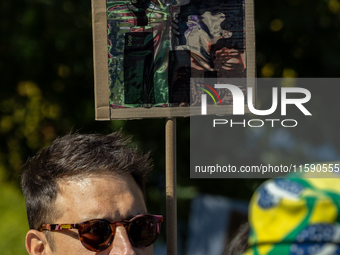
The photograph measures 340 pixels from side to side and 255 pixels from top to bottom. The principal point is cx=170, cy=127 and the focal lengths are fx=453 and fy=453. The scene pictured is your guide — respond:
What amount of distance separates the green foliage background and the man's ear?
1.01m

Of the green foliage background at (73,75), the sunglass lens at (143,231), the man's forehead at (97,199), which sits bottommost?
the sunglass lens at (143,231)

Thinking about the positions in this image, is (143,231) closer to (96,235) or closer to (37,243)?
(96,235)

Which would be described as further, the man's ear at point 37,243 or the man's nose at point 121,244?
the man's ear at point 37,243

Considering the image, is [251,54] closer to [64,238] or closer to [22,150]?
[64,238]

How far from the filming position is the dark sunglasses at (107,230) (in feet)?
5.40

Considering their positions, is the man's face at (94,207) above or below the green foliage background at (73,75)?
below

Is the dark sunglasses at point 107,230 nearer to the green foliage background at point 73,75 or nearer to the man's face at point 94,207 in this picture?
the man's face at point 94,207

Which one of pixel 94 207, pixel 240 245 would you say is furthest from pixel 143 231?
pixel 240 245

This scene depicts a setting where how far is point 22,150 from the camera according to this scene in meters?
2.83

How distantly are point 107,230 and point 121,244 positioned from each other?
0.25 feet

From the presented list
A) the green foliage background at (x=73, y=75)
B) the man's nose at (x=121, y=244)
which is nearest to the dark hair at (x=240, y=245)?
the man's nose at (x=121, y=244)

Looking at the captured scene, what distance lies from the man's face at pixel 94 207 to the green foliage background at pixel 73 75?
969mm

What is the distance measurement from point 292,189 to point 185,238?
92.2 inches

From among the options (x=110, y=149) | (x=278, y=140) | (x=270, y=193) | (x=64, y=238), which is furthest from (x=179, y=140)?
(x=270, y=193)
